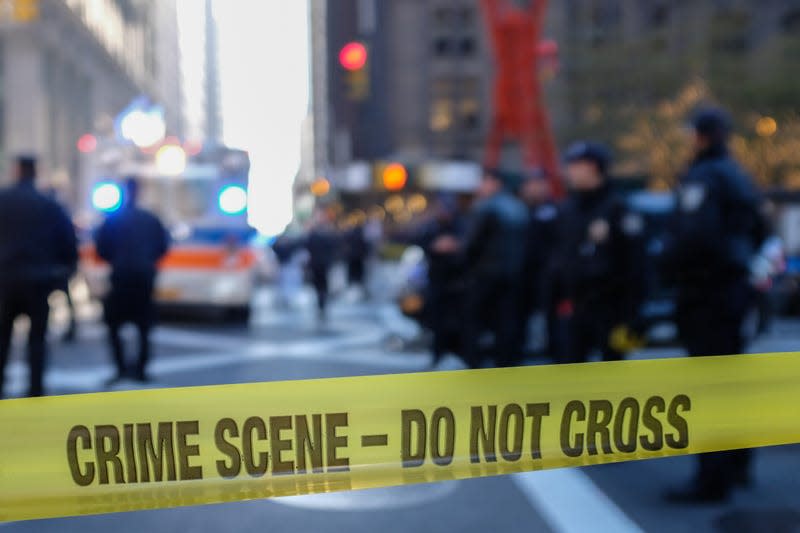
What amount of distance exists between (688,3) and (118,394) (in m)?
48.4

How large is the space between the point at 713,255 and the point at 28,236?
4.66 meters

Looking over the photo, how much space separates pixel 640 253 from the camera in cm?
540

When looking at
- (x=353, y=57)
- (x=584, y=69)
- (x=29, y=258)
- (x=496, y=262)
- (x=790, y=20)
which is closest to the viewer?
(x=29, y=258)

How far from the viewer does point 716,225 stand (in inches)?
177

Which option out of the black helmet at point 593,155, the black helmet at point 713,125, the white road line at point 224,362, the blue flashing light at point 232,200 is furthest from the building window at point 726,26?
the black helmet at point 713,125

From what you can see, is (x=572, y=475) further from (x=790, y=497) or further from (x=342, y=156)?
(x=342, y=156)

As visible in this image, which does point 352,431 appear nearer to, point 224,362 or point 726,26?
point 224,362

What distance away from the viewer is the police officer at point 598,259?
536cm

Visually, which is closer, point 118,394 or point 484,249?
point 118,394

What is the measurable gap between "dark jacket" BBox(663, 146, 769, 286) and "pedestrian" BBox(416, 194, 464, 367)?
14.2ft

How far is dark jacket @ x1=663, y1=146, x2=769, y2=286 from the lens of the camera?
4508mm

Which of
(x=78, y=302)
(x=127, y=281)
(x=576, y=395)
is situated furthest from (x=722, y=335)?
(x=78, y=302)

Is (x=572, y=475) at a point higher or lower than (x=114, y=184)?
lower

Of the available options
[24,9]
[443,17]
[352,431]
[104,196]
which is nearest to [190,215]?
[104,196]
